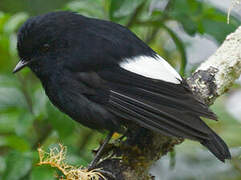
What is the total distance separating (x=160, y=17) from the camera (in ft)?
11.0

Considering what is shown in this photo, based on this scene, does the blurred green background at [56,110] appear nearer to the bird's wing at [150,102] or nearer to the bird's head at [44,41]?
the bird's head at [44,41]

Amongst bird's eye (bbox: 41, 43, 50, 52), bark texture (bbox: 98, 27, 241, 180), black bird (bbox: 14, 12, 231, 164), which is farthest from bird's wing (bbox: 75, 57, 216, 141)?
bird's eye (bbox: 41, 43, 50, 52)

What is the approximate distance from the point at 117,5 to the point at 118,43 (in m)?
0.25

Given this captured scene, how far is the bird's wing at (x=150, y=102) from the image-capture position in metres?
2.55

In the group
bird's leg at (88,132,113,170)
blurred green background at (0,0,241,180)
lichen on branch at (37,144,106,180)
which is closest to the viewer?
lichen on branch at (37,144,106,180)

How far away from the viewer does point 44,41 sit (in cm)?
293

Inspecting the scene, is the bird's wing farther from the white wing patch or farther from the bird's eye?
the bird's eye

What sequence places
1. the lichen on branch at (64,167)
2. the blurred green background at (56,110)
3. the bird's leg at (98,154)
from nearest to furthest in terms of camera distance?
the lichen on branch at (64,167) → the bird's leg at (98,154) → the blurred green background at (56,110)

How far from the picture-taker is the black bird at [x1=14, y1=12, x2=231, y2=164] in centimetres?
260

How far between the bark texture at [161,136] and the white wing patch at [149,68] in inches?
8.0

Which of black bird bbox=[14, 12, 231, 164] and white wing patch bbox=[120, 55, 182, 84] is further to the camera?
white wing patch bbox=[120, 55, 182, 84]

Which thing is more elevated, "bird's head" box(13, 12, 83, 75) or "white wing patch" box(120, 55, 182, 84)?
"white wing patch" box(120, 55, 182, 84)

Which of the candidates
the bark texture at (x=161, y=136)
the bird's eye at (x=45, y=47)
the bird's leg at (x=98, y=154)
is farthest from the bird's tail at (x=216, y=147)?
the bird's eye at (x=45, y=47)

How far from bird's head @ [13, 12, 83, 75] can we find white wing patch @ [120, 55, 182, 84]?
40 centimetres
